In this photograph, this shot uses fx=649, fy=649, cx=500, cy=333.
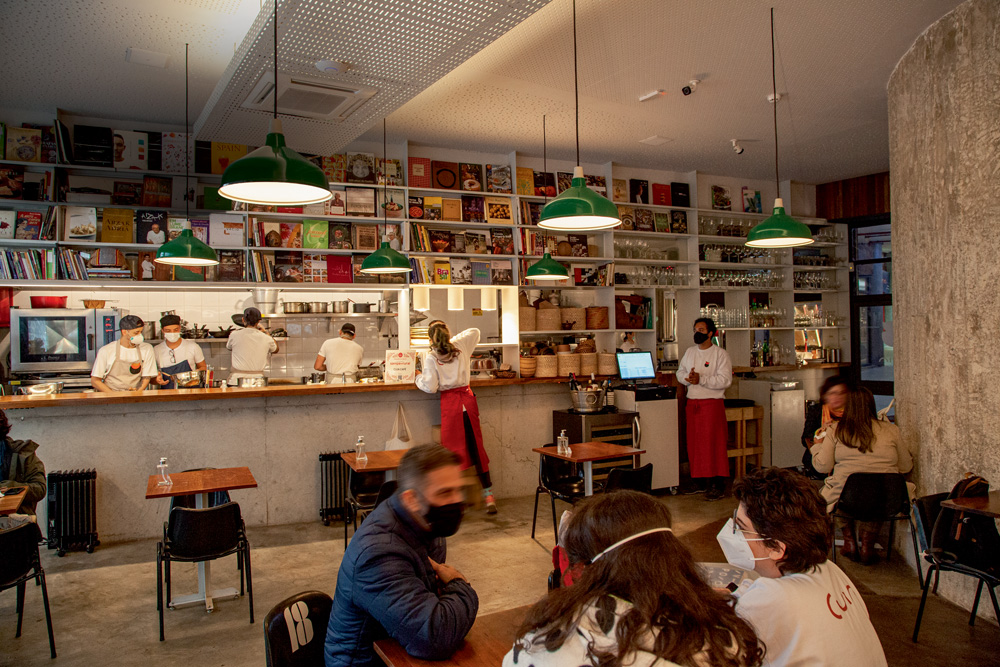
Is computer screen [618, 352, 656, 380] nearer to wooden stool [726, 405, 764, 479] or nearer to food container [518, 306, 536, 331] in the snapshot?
wooden stool [726, 405, 764, 479]

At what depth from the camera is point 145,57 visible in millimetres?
5496

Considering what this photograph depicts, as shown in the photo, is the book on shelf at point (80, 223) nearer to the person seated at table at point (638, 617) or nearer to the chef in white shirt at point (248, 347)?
the chef in white shirt at point (248, 347)

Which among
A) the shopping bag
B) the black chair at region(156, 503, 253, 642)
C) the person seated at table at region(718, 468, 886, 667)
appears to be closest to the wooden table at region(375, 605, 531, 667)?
the person seated at table at region(718, 468, 886, 667)

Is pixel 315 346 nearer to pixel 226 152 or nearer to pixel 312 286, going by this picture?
pixel 312 286

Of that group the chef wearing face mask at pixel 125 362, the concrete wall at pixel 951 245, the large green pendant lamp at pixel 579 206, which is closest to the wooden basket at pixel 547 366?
the large green pendant lamp at pixel 579 206

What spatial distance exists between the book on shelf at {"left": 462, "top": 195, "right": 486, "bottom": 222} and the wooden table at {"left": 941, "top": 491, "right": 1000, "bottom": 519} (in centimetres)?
597

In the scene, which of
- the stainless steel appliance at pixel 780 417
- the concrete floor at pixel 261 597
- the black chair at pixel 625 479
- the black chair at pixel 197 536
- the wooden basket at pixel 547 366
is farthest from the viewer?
the stainless steel appliance at pixel 780 417

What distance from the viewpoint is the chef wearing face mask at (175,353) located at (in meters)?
7.06

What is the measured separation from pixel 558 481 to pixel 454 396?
4.65 feet

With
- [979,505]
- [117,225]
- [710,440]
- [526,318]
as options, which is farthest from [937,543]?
[117,225]

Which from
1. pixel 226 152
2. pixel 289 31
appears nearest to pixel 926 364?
pixel 289 31

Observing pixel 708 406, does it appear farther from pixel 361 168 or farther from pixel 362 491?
pixel 361 168

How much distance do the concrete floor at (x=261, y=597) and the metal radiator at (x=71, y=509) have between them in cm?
12

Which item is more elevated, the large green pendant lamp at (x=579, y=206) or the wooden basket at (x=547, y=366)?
the large green pendant lamp at (x=579, y=206)
